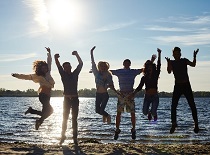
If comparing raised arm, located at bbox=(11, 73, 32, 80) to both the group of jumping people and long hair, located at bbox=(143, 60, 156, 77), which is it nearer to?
the group of jumping people

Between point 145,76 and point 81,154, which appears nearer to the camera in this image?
point 81,154

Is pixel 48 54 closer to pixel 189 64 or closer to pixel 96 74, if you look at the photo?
pixel 96 74

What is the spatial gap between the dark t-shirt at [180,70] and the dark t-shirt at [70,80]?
357cm

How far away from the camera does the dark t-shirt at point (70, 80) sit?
1297 cm

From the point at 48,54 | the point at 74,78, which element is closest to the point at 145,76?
the point at 74,78

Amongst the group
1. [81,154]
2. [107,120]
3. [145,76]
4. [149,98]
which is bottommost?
[81,154]

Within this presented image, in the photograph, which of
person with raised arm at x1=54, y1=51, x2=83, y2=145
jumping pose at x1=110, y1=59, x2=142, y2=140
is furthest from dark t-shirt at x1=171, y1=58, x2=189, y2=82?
person with raised arm at x1=54, y1=51, x2=83, y2=145

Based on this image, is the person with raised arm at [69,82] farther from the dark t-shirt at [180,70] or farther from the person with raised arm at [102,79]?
the dark t-shirt at [180,70]

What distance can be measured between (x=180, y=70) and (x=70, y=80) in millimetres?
4020

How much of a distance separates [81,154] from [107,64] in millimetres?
3917

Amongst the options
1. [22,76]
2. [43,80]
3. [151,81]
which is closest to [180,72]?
[151,81]

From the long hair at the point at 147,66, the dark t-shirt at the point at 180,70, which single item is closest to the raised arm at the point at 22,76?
the long hair at the point at 147,66

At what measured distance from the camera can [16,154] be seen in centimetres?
1072

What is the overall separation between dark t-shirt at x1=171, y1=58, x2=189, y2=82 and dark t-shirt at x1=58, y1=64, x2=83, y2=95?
3.57 m
